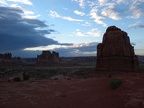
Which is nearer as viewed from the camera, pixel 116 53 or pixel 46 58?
pixel 116 53

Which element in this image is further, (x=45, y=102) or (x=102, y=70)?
(x=102, y=70)

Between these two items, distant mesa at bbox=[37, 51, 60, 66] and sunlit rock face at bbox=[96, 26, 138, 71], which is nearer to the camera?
sunlit rock face at bbox=[96, 26, 138, 71]

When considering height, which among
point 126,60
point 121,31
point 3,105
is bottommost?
point 3,105

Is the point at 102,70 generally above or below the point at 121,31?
below

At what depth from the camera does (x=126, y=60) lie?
39.2 metres

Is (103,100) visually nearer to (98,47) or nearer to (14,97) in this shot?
(14,97)

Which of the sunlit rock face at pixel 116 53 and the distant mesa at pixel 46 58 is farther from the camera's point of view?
the distant mesa at pixel 46 58

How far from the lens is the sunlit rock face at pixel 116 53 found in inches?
1528

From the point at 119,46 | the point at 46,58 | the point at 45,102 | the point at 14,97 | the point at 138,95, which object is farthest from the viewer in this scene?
the point at 46,58

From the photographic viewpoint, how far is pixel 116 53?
128ft

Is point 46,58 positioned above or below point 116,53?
below

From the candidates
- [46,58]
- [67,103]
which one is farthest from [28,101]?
[46,58]

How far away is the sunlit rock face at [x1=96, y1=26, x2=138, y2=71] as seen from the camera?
38.8m

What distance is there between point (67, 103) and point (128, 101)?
11.8ft
